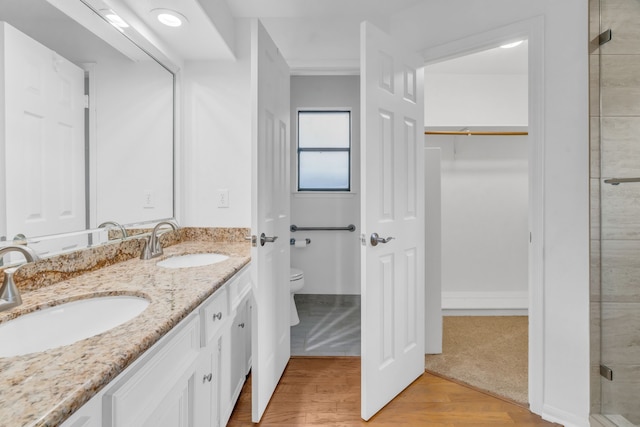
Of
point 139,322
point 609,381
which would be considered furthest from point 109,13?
point 609,381

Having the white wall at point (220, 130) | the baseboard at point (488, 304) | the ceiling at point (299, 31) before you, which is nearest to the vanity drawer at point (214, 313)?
the white wall at point (220, 130)

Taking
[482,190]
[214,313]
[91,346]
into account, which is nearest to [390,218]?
[214,313]

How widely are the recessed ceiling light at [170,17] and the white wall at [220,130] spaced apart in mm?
448

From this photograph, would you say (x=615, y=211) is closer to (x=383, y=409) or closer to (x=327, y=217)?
(x=383, y=409)

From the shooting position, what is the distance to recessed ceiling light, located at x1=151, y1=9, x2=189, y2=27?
5.23 ft

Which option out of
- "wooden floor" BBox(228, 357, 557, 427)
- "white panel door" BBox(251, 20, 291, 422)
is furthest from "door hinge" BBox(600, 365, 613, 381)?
"white panel door" BBox(251, 20, 291, 422)

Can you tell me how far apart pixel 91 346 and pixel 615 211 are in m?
2.02

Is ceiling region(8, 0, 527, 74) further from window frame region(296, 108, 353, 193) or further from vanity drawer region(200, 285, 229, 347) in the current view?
vanity drawer region(200, 285, 229, 347)

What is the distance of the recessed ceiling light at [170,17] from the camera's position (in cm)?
159

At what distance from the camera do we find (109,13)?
1.43 metres

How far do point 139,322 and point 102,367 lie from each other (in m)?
0.21

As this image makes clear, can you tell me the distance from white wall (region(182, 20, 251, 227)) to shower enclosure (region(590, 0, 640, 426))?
75.4 inches

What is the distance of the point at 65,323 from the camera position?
917 mm

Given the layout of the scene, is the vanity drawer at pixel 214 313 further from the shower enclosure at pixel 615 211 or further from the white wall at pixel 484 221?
the white wall at pixel 484 221
